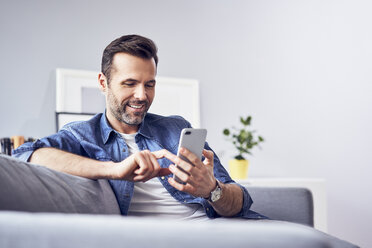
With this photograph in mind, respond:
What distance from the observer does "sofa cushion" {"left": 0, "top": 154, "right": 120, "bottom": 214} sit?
0.69 meters

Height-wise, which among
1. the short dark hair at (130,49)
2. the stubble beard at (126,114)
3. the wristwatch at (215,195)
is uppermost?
the short dark hair at (130,49)

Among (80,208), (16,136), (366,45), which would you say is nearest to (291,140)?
(366,45)

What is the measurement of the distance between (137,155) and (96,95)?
168 centimetres

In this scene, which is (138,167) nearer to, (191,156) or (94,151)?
(191,156)

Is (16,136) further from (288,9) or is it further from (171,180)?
(288,9)

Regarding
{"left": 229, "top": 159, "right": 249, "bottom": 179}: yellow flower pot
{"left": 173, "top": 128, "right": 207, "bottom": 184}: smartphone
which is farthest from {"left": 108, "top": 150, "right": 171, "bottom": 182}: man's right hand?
{"left": 229, "top": 159, "right": 249, "bottom": 179}: yellow flower pot

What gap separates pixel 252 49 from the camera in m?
3.22

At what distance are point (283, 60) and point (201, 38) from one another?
732 millimetres

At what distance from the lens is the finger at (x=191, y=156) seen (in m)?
1.22

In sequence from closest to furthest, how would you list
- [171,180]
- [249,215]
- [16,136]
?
[171,180] → [249,215] → [16,136]

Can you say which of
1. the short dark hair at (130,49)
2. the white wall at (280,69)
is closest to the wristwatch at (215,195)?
the short dark hair at (130,49)

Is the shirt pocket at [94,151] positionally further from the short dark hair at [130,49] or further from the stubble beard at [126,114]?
the short dark hair at [130,49]

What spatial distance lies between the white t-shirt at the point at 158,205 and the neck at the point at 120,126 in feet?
0.84

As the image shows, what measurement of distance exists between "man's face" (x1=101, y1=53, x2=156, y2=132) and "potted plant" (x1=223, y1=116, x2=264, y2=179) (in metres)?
1.26
